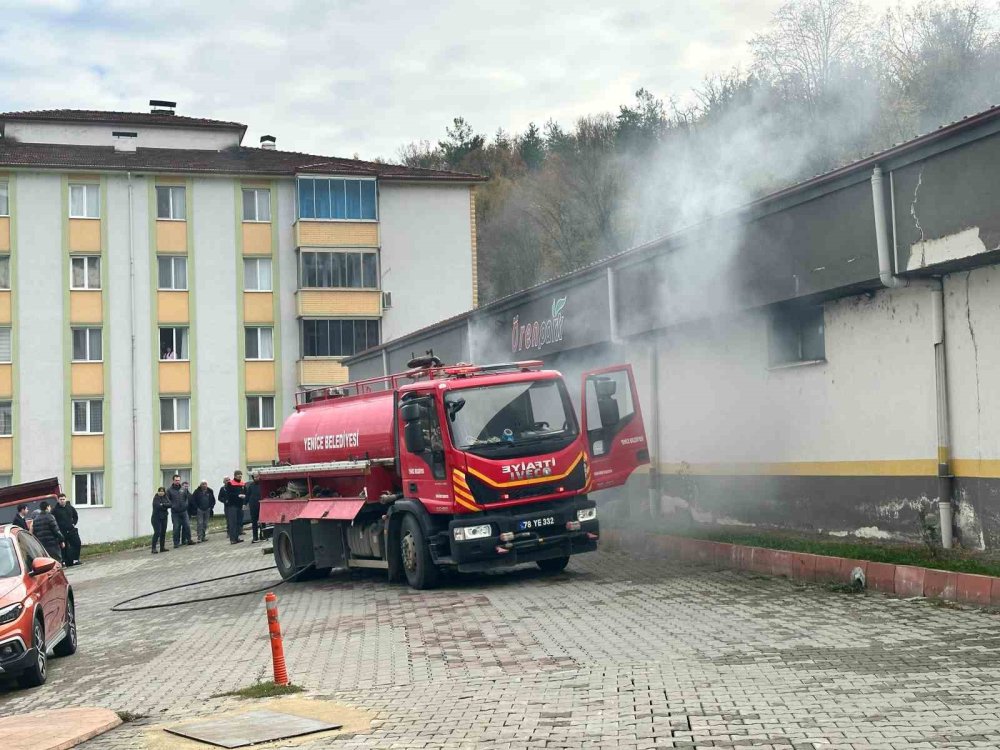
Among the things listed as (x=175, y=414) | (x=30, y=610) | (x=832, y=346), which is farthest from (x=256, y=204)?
(x=30, y=610)

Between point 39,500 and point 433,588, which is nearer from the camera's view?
point 433,588

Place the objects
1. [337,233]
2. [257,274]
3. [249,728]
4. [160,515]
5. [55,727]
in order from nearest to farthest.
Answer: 1. [249,728]
2. [55,727]
3. [160,515]
4. [257,274]
5. [337,233]

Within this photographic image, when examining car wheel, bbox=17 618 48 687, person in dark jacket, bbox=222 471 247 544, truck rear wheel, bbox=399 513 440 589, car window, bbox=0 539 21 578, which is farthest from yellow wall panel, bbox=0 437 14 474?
car wheel, bbox=17 618 48 687

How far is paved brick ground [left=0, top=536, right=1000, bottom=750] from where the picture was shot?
24.6 ft

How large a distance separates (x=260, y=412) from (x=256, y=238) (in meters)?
7.31

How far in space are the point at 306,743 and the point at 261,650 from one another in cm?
490

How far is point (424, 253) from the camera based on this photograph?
53219mm

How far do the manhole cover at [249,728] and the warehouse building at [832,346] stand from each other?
8.76 metres

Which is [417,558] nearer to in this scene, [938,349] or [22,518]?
[938,349]

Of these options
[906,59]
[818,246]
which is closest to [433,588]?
[818,246]

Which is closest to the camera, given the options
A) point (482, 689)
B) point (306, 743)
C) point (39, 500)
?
point (306, 743)

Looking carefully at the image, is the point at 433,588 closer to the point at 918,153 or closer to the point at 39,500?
the point at 918,153

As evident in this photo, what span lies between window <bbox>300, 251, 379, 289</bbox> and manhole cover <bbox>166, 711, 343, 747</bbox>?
138ft

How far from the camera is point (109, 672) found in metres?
12.6
